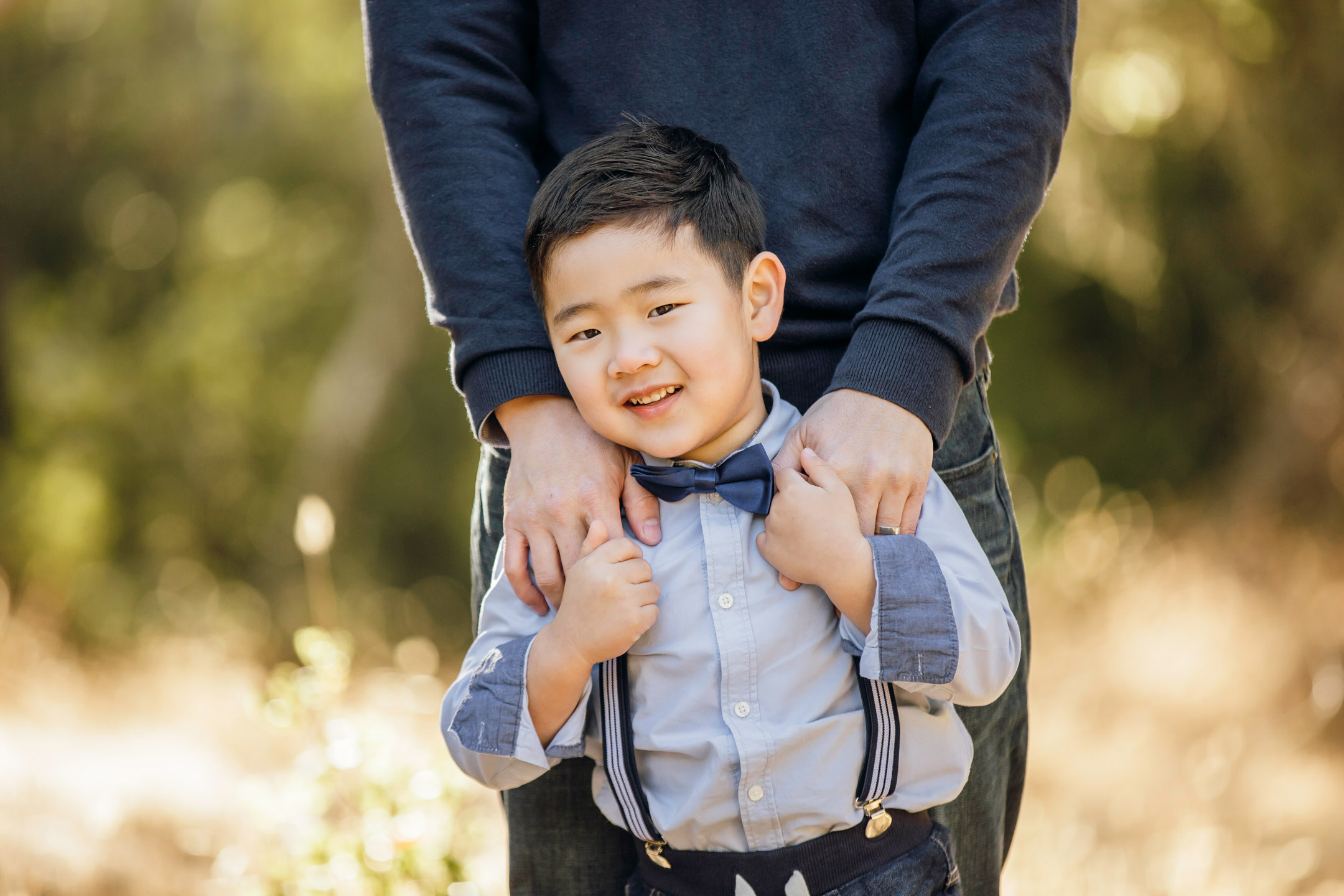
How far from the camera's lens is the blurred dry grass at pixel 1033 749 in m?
1.94

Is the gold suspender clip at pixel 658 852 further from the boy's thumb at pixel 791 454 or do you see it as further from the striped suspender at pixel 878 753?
the boy's thumb at pixel 791 454

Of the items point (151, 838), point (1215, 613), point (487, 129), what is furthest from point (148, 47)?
point (1215, 613)

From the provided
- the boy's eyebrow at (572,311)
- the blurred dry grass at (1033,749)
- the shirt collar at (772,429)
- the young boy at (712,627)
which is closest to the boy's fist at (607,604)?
the young boy at (712,627)

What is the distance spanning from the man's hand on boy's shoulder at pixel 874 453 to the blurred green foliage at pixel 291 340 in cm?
338

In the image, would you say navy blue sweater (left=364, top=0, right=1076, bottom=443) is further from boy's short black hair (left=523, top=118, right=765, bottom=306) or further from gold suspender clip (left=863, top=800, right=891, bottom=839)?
gold suspender clip (left=863, top=800, right=891, bottom=839)

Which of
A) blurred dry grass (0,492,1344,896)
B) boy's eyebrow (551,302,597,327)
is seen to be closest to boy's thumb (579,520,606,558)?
boy's eyebrow (551,302,597,327)

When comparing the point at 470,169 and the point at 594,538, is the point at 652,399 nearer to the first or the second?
the point at 594,538

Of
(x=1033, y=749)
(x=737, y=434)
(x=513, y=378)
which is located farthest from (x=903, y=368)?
(x=1033, y=749)

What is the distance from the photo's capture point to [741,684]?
1.06 m

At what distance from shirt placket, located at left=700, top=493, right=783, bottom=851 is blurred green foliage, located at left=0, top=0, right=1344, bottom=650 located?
3478mm

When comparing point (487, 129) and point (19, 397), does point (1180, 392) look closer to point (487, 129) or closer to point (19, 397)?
point (487, 129)

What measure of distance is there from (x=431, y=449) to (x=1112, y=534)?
3.91 m

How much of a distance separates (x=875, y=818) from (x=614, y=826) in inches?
13.8

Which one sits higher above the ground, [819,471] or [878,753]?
[819,471]
